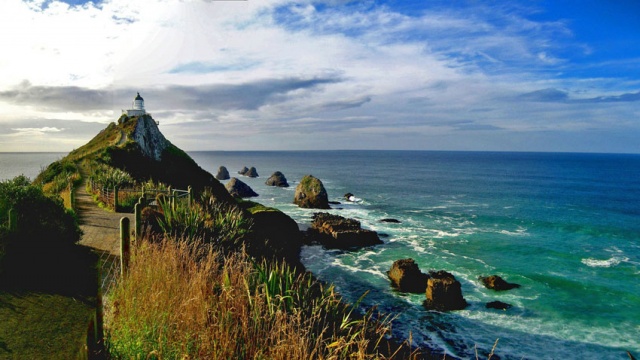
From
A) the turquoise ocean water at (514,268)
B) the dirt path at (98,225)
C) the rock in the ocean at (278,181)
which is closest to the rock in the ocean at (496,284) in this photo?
the turquoise ocean water at (514,268)

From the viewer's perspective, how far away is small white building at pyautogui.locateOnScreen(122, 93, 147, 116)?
4854 cm

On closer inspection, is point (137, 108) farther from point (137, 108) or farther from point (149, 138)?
point (149, 138)

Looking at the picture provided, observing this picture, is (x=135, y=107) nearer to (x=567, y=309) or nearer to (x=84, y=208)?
(x=84, y=208)

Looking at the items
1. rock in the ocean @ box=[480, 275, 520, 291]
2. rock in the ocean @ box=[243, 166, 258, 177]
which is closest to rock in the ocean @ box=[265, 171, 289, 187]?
rock in the ocean @ box=[243, 166, 258, 177]

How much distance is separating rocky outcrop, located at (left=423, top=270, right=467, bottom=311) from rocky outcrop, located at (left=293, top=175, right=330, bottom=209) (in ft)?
105

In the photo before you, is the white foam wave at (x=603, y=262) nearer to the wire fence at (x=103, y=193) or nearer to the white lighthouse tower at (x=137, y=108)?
the wire fence at (x=103, y=193)

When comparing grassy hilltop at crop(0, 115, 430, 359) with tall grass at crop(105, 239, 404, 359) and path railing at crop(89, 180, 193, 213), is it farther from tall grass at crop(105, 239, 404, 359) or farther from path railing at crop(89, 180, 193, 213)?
path railing at crop(89, 180, 193, 213)

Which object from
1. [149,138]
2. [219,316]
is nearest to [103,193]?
[219,316]

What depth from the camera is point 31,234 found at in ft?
30.5

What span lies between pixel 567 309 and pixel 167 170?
35.1 metres

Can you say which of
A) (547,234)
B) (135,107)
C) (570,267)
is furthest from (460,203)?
(135,107)

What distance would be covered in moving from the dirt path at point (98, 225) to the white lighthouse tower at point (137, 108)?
96.4 ft

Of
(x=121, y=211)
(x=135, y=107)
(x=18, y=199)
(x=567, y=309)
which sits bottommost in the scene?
(x=567, y=309)

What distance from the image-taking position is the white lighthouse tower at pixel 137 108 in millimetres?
48531
